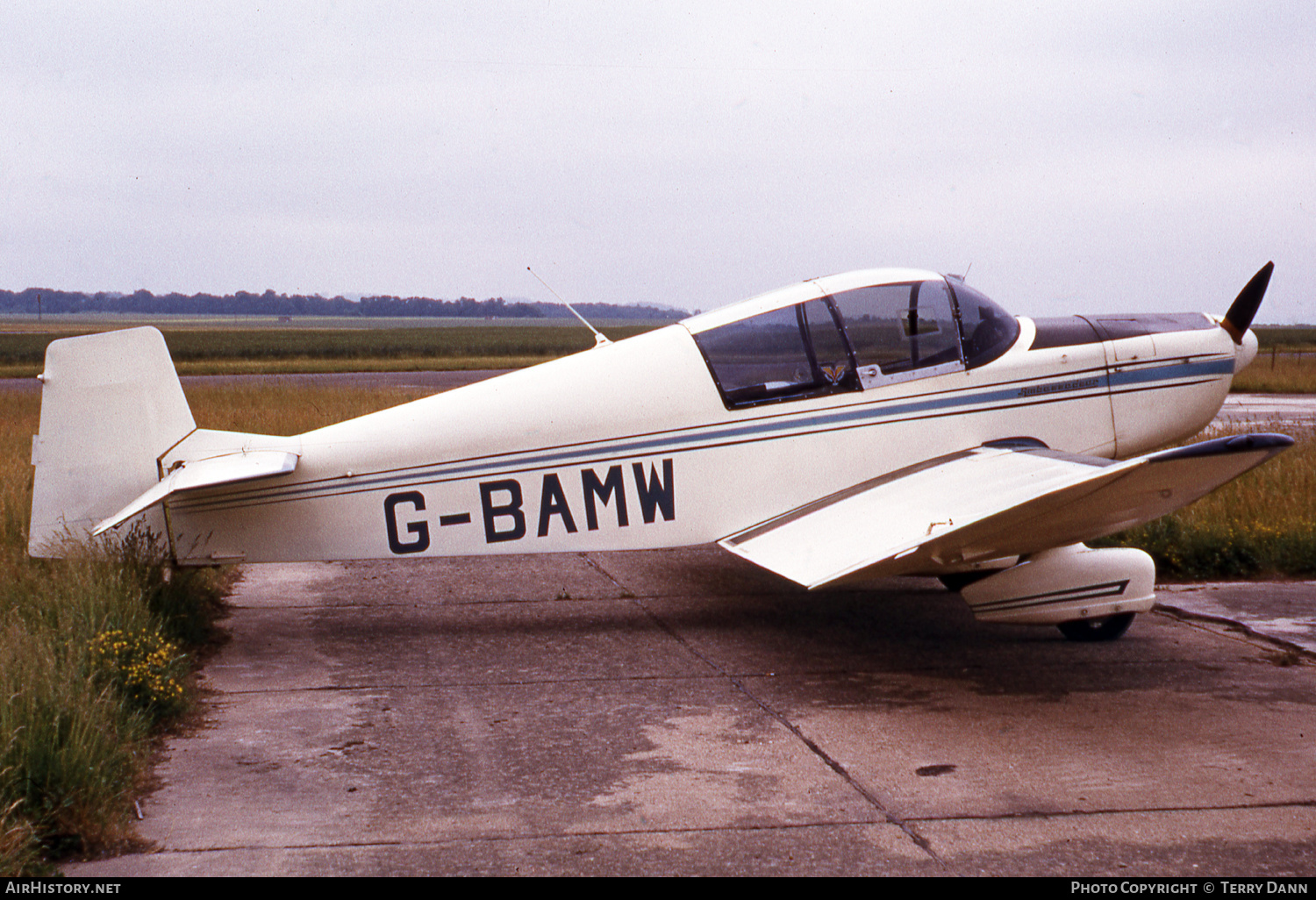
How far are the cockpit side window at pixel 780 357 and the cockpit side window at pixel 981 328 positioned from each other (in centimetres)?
81

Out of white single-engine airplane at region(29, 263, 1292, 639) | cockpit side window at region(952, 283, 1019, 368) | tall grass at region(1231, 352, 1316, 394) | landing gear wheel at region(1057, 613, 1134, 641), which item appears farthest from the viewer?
tall grass at region(1231, 352, 1316, 394)

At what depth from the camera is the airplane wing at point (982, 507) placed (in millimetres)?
4668

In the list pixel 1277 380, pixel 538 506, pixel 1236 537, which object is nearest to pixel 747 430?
pixel 538 506

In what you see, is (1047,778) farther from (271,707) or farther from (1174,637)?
(271,707)

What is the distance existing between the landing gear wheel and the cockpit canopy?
169 centimetres

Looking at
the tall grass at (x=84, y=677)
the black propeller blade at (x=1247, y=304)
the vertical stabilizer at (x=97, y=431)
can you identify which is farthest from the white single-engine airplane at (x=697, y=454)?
the black propeller blade at (x=1247, y=304)

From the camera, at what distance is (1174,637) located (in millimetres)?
6332

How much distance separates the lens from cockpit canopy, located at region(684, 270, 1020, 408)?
20.7 ft

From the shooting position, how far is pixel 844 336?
6.38m

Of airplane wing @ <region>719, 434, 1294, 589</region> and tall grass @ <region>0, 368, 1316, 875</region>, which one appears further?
airplane wing @ <region>719, 434, 1294, 589</region>

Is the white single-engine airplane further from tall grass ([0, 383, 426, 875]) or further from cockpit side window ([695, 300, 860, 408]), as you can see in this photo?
tall grass ([0, 383, 426, 875])

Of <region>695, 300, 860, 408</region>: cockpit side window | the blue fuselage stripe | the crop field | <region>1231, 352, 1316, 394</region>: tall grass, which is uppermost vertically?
the crop field

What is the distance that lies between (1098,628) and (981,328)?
77.2 inches

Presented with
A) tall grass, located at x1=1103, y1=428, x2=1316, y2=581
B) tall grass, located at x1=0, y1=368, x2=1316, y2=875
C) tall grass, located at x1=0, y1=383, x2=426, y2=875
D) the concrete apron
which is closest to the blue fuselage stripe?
tall grass, located at x1=0, y1=383, x2=426, y2=875
